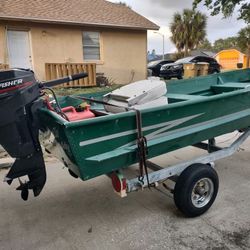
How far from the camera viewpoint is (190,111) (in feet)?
9.61

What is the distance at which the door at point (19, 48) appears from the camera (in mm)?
11734

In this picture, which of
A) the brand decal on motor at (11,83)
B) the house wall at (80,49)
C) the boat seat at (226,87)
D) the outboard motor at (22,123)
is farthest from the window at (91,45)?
the brand decal on motor at (11,83)

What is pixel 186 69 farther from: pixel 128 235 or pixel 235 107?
pixel 128 235

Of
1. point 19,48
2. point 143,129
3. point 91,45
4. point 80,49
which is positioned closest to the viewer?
point 143,129

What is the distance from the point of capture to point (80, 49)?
43.4 ft

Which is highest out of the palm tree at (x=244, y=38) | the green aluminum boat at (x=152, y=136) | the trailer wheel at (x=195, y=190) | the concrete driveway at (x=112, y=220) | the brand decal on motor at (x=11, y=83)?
the palm tree at (x=244, y=38)

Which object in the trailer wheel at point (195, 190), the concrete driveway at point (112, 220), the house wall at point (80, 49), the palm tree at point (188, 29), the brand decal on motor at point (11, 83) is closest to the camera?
the brand decal on motor at point (11, 83)

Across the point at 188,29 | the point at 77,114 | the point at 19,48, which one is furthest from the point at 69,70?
the point at 188,29

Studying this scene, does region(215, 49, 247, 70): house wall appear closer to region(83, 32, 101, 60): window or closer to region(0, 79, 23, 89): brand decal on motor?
region(83, 32, 101, 60): window

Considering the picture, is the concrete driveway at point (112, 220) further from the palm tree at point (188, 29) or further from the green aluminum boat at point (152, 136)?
the palm tree at point (188, 29)

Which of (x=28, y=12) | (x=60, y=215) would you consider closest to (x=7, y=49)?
(x=28, y=12)

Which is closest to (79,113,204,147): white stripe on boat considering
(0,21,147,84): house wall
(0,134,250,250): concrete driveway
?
(0,134,250,250): concrete driveway

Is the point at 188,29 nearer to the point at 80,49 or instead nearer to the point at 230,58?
the point at 230,58

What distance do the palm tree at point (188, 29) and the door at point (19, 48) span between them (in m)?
28.4
